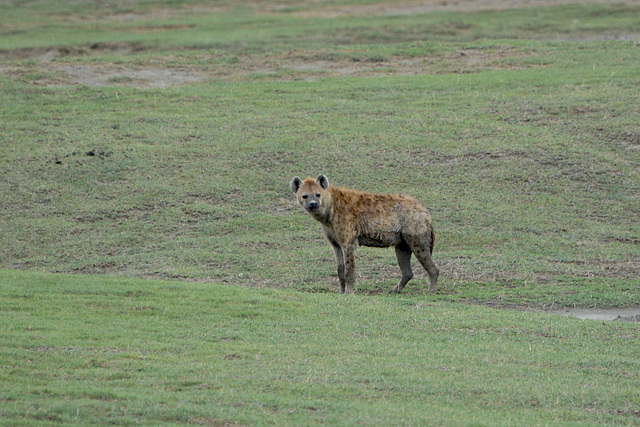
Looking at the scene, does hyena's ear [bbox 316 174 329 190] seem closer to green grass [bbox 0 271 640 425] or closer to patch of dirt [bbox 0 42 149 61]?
green grass [bbox 0 271 640 425]

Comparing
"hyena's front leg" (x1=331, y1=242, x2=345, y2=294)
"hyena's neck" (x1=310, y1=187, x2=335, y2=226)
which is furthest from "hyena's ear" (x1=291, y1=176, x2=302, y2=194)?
"hyena's front leg" (x1=331, y1=242, x2=345, y2=294)

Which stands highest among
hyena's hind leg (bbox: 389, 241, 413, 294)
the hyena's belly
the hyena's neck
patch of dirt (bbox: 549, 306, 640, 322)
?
the hyena's neck

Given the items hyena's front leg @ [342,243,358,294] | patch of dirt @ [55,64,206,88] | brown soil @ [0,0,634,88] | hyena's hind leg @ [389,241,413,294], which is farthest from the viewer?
brown soil @ [0,0,634,88]

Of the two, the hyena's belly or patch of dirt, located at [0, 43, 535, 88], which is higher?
patch of dirt, located at [0, 43, 535, 88]

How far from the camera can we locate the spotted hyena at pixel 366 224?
11.6m

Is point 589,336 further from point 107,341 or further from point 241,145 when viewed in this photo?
point 241,145

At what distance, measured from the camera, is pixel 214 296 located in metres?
10.2

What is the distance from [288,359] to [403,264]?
4264mm

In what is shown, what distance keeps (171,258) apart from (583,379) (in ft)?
22.6

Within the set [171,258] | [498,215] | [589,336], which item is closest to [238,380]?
[589,336]

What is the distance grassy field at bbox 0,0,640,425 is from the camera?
7309 mm

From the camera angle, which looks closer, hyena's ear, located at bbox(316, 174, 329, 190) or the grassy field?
the grassy field

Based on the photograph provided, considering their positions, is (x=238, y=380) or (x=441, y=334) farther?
(x=441, y=334)

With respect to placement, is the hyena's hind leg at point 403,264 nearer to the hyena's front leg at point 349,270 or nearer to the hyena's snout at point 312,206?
the hyena's front leg at point 349,270
